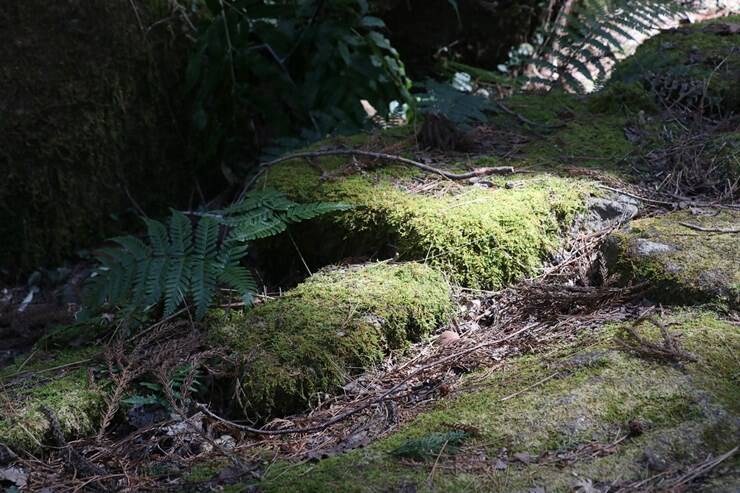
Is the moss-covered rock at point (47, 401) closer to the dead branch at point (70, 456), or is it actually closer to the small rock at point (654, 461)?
the dead branch at point (70, 456)

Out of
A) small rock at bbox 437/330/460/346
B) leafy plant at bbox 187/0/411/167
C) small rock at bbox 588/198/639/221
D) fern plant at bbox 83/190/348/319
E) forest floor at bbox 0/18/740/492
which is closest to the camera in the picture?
forest floor at bbox 0/18/740/492

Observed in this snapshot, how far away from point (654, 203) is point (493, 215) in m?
0.72

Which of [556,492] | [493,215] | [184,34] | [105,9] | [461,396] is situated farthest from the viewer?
[184,34]

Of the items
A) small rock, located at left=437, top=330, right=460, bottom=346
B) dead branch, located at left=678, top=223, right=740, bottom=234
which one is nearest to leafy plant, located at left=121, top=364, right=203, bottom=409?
small rock, located at left=437, top=330, right=460, bottom=346

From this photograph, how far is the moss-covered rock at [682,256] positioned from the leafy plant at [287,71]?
190 cm

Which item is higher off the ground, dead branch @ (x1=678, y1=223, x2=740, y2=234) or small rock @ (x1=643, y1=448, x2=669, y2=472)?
dead branch @ (x1=678, y1=223, x2=740, y2=234)

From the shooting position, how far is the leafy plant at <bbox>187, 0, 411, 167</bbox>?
162 inches

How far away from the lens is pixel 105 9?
418 cm

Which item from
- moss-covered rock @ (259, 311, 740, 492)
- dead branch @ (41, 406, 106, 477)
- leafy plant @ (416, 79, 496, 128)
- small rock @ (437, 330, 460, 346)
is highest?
leafy plant @ (416, 79, 496, 128)

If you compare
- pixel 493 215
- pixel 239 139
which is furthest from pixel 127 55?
pixel 493 215

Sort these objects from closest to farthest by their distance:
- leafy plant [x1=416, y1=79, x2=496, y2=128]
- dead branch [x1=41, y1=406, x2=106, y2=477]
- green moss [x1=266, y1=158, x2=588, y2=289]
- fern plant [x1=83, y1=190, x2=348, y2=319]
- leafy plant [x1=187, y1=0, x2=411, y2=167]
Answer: dead branch [x1=41, y1=406, x2=106, y2=477], fern plant [x1=83, y1=190, x2=348, y2=319], green moss [x1=266, y1=158, x2=588, y2=289], leafy plant [x1=416, y1=79, x2=496, y2=128], leafy plant [x1=187, y1=0, x2=411, y2=167]

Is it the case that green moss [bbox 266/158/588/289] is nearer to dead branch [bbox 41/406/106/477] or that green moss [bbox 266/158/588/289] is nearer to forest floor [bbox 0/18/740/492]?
forest floor [bbox 0/18/740/492]

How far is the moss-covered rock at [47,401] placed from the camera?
7.17 ft

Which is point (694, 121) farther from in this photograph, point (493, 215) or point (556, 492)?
point (556, 492)
